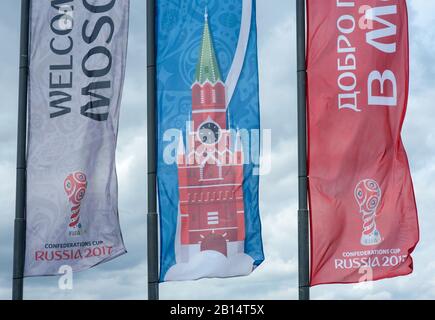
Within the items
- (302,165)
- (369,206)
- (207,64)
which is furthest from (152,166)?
(369,206)

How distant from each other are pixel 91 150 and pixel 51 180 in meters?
1.14

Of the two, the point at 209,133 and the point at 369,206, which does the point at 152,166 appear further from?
the point at 369,206

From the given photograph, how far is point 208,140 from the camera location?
61.6 ft

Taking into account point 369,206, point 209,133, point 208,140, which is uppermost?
point 209,133

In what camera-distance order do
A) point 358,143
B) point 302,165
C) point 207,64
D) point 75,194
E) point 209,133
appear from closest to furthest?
point 302,165
point 358,143
point 209,133
point 207,64
point 75,194

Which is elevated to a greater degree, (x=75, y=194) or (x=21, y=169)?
(x=21, y=169)

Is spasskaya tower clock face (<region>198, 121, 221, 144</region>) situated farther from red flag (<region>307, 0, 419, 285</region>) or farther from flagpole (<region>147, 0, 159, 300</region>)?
red flag (<region>307, 0, 419, 285</region>)

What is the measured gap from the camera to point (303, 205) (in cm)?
1773

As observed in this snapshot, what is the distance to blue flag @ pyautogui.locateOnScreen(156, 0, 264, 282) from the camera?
18375 millimetres

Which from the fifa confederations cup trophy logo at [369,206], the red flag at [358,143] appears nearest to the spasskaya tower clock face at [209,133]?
the red flag at [358,143]

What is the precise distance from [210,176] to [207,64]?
238 centimetres

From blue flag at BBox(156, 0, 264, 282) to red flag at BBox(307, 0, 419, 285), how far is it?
1.29 metres

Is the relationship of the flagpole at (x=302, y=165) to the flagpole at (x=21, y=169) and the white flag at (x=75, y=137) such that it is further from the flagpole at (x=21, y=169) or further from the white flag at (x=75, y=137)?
the flagpole at (x=21, y=169)
